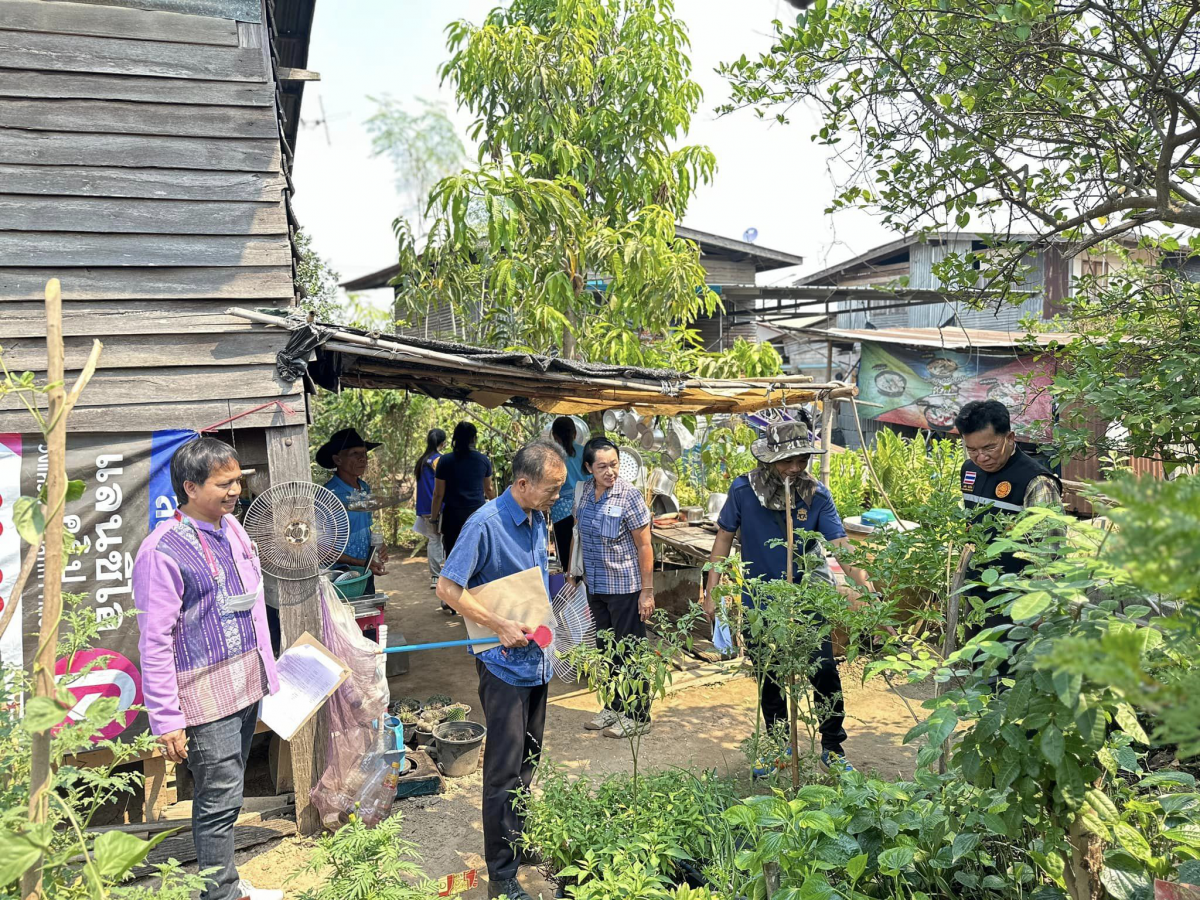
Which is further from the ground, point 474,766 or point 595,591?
point 595,591

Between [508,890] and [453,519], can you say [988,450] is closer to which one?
[508,890]

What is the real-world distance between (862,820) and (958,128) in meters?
3.13

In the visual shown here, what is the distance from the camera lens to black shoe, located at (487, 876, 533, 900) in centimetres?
312

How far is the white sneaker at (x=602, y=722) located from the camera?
17.4ft

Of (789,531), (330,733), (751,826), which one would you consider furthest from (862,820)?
(330,733)

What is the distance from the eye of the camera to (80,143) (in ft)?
14.2

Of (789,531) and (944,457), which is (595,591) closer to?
(789,531)

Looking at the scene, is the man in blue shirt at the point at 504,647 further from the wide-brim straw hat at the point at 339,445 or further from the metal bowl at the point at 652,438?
the metal bowl at the point at 652,438

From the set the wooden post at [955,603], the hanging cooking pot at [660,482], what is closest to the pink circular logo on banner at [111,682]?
the wooden post at [955,603]

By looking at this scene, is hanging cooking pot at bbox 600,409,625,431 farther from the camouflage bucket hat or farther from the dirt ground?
the camouflage bucket hat

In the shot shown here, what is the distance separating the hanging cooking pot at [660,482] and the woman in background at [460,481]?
2.11 m

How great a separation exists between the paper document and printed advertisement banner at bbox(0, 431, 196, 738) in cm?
78

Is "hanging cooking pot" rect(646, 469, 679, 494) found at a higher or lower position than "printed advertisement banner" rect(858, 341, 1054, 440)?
lower

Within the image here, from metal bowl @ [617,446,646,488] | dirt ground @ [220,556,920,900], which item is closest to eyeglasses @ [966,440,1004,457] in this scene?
dirt ground @ [220,556,920,900]
